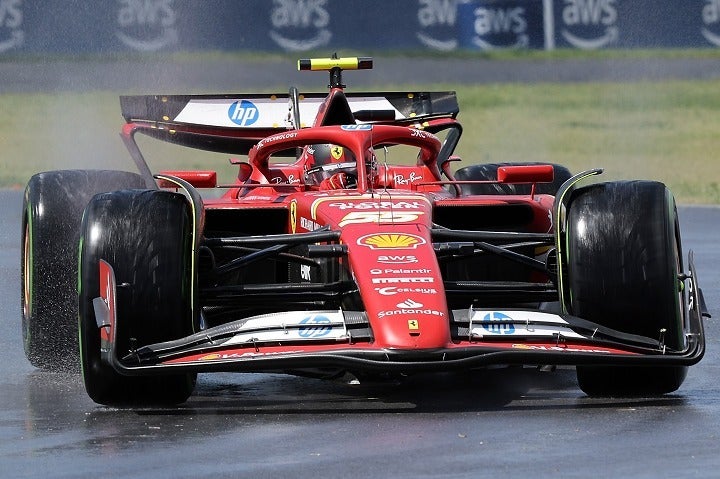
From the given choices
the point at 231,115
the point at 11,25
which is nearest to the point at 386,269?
the point at 231,115

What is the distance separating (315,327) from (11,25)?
2071cm

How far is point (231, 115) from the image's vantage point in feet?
41.8

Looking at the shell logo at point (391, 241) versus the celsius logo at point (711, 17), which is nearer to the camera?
the shell logo at point (391, 241)

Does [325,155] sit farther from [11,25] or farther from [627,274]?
[11,25]

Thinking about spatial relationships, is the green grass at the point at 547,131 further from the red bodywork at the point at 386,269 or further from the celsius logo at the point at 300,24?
the red bodywork at the point at 386,269

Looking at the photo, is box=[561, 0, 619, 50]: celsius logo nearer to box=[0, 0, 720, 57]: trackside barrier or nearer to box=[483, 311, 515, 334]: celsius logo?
box=[0, 0, 720, 57]: trackside barrier

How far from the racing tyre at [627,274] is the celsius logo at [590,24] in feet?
66.7

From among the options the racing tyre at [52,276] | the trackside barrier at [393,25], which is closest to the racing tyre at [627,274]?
the racing tyre at [52,276]

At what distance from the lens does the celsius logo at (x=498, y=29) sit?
94.1 ft

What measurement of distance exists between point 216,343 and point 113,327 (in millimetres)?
495

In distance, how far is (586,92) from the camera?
28656mm

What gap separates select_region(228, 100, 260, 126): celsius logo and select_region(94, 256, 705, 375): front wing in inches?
186

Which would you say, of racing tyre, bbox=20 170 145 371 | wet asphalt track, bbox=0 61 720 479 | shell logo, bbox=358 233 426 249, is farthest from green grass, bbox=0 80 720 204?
shell logo, bbox=358 233 426 249

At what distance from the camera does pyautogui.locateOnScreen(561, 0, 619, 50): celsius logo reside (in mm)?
28344
